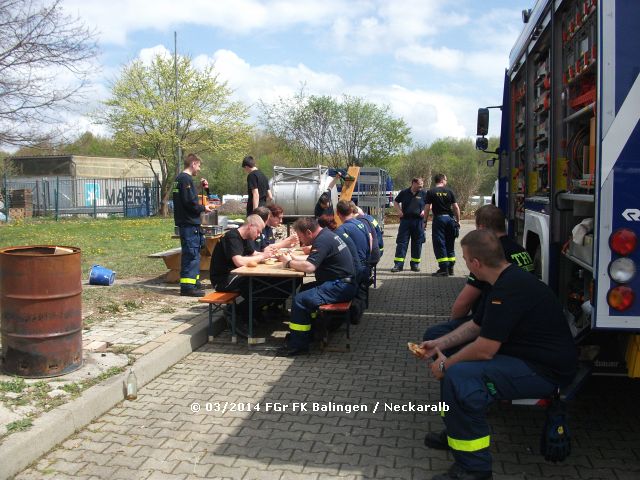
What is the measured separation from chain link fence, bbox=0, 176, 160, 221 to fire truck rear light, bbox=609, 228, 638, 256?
26736 millimetres

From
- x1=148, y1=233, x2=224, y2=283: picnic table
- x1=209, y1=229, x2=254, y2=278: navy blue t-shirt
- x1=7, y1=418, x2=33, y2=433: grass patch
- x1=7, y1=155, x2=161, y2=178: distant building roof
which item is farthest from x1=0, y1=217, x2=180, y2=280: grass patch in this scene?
x1=7, y1=155, x2=161, y2=178: distant building roof

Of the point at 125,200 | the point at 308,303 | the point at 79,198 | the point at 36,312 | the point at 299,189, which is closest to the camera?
the point at 36,312

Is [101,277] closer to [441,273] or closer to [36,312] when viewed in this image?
[36,312]

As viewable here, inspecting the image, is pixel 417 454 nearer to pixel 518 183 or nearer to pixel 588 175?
pixel 588 175

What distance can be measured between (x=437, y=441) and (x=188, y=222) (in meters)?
4.97

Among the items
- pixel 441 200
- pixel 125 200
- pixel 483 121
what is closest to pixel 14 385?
pixel 483 121

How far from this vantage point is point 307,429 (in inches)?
168

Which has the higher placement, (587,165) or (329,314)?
(587,165)

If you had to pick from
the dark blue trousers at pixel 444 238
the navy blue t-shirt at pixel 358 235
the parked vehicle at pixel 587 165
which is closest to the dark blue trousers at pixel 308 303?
the navy blue t-shirt at pixel 358 235

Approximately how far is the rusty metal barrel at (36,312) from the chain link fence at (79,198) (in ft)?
77.0

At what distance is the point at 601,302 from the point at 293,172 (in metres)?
15.2

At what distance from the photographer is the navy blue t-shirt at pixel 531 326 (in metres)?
3.40

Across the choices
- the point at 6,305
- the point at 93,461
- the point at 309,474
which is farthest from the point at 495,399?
the point at 6,305

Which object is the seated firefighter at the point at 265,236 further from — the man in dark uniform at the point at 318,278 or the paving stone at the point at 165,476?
the paving stone at the point at 165,476
